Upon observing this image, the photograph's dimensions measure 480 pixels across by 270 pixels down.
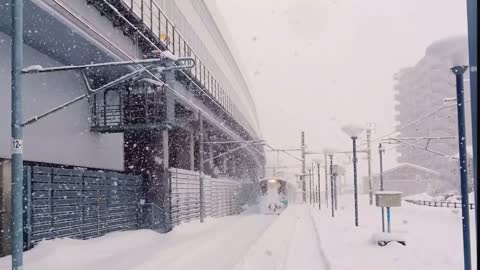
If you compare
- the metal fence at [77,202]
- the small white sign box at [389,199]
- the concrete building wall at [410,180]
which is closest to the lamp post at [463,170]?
the small white sign box at [389,199]

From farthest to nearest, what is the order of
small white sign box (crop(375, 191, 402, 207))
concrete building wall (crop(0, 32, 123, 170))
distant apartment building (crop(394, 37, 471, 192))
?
distant apartment building (crop(394, 37, 471, 192)) → small white sign box (crop(375, 191, 402, 207)) → concrete building wall (crop(0, 32, 123, 170))

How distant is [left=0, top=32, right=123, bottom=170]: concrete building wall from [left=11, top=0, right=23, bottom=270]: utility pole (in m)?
4.61

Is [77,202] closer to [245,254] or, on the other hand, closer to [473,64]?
[245,254]

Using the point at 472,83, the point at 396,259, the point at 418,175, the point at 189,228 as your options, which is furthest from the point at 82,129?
the point at 418,175

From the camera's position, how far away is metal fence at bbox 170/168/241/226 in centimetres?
2766

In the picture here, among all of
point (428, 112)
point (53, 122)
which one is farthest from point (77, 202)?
point (428, 112)

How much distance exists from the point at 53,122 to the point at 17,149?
25.6ft

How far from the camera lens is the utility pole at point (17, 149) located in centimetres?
1002

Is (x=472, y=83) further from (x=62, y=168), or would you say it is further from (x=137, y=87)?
(x=137, y=87)

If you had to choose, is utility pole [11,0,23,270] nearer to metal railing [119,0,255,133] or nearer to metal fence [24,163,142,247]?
metal fence [24,163,142,247]

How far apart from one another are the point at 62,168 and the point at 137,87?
23.8ft

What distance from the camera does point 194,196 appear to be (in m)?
33.3

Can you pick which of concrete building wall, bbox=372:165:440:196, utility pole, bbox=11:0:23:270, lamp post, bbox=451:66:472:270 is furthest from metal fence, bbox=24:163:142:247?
concrete building wall, bbox=372:165:440:196

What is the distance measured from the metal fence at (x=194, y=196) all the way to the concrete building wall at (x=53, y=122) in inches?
228
